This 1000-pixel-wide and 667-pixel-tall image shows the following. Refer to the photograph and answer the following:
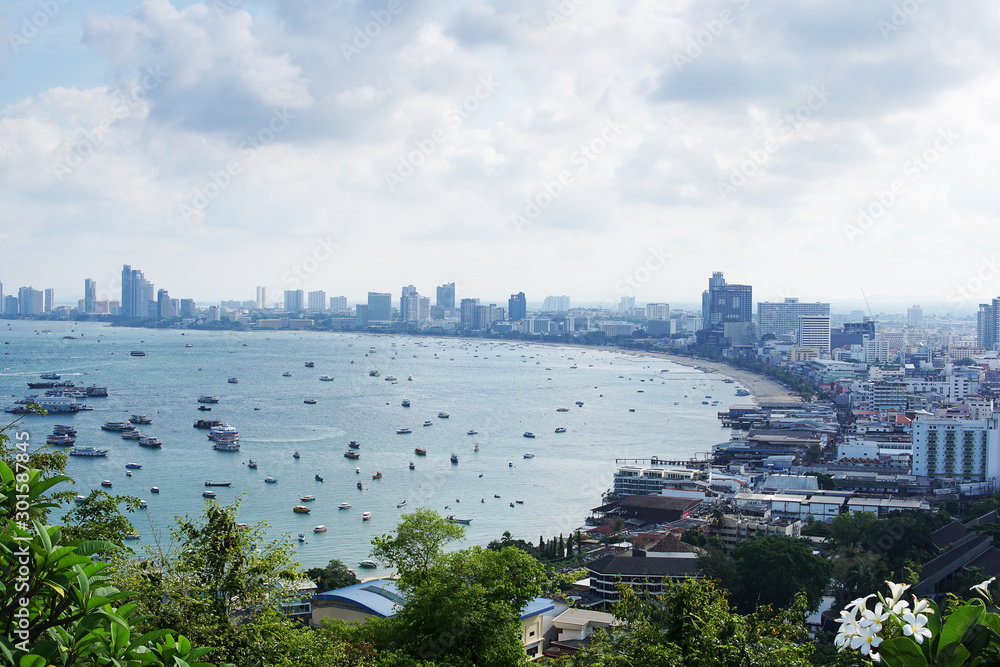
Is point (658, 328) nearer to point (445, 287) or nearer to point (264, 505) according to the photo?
point (445, 287)

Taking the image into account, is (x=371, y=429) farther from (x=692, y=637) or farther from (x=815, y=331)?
(x=815, y=331)

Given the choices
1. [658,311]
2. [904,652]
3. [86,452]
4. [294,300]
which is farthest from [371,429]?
[294,300]

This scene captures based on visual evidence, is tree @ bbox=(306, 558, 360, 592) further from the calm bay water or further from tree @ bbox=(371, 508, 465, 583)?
tree @ bbox=(371, 508, 465, 583)

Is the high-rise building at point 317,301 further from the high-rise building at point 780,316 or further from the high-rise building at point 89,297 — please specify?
the high-rise building at point 780,316

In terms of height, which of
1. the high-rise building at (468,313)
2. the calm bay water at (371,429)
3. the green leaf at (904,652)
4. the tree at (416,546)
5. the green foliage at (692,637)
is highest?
the high-rise building at (468,313)

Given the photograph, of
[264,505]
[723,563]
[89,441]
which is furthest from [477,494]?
[89,441]

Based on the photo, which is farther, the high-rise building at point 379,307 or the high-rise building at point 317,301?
the high-rise building at point 317,301

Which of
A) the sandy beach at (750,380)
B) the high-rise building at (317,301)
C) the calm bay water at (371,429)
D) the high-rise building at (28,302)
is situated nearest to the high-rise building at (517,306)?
the high-rise building at (317,301)
